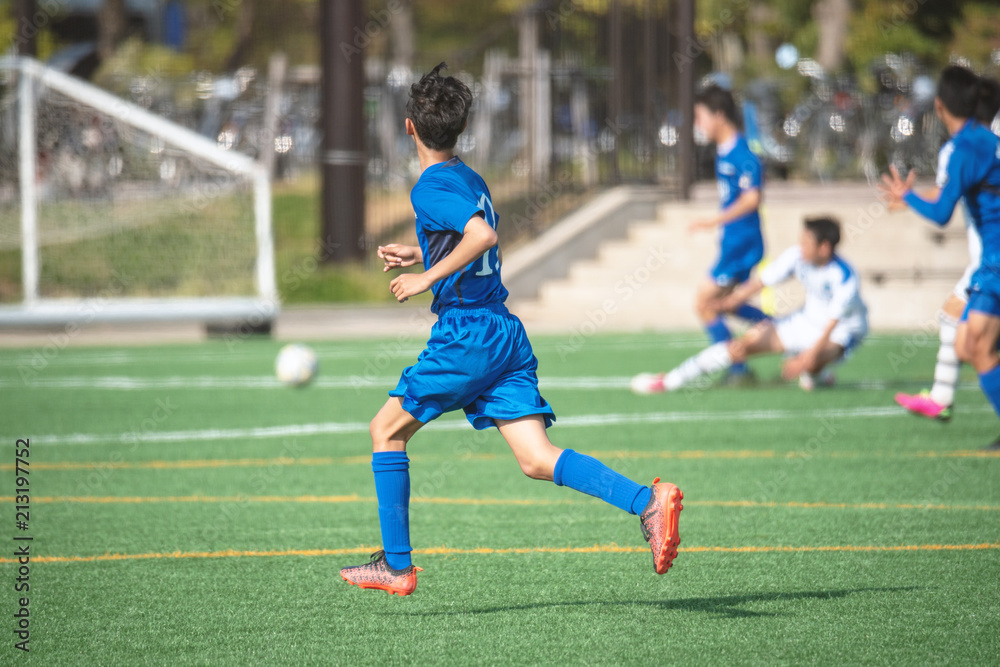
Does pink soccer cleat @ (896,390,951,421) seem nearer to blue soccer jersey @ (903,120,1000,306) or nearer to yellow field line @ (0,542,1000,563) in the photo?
blue soccer jersey @ (903,120,1000,306)

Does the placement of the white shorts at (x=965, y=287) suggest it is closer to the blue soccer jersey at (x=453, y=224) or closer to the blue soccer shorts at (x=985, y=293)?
the blue soccer shorts at (x=985, y=293)

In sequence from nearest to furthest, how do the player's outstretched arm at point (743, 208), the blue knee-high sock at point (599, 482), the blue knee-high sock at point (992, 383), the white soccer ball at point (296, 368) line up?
the blue knee-high sock at point (599, 482) → the blue knee-high sock at point (992, 383) → the player's outstretched arm at point (743, 208) → the white soccer ball at point (296, 368)

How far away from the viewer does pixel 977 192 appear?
6781 millimetres

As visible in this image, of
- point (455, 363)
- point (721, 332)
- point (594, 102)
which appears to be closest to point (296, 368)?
point (721, 332)

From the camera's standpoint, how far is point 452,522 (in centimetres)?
558

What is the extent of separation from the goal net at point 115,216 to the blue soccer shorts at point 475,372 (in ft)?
33.9

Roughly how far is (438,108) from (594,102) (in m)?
15.7

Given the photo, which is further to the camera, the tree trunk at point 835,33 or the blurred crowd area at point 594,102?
the tree trunk at point 835,33

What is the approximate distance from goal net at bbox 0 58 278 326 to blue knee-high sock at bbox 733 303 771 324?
249 inches

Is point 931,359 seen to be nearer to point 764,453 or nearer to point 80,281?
point 764,453

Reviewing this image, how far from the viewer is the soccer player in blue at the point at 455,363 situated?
4.02 m

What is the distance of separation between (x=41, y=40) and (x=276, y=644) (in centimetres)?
2773

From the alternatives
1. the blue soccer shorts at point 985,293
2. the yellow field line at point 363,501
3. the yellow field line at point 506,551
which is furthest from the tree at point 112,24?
the yellow field line at point 506,551

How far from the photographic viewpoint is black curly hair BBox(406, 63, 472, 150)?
13.3 ft
